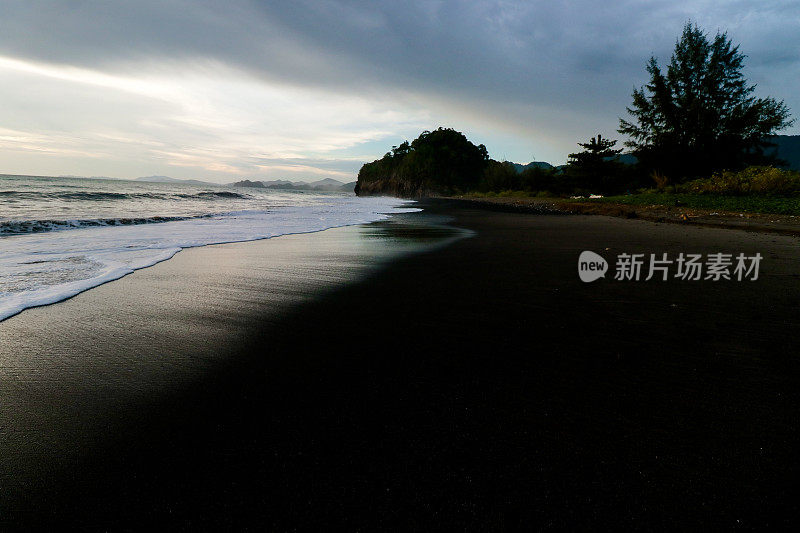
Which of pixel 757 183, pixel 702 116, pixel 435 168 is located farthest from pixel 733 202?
pixel 435 168

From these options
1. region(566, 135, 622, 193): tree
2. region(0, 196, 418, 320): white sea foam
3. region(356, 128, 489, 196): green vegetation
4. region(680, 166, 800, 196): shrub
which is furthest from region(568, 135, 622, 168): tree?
region(356, 128, 489, 196): green vegetation

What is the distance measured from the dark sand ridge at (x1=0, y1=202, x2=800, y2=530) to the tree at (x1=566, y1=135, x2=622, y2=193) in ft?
115

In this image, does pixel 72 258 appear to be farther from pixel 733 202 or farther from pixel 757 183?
pixel 757 183

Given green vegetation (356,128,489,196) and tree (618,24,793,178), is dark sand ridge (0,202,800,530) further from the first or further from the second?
green vegetation (356,128,489,196)

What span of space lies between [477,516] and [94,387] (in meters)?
2.05

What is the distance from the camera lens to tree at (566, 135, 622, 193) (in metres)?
34.1

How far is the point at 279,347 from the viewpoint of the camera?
2613 millimetres

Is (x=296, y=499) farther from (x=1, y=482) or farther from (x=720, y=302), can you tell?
(x=720, y=302)

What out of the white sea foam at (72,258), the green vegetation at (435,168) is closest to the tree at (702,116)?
the white sea foam at (72,258)

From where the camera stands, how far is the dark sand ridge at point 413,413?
125cm

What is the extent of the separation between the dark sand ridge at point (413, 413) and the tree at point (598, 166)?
35044 millimetres

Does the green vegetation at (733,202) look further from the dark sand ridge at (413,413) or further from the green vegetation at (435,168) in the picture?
the green vegetation at (435,168)

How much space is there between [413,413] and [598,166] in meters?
38.6

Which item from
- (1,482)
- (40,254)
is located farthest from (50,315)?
(40,254)
